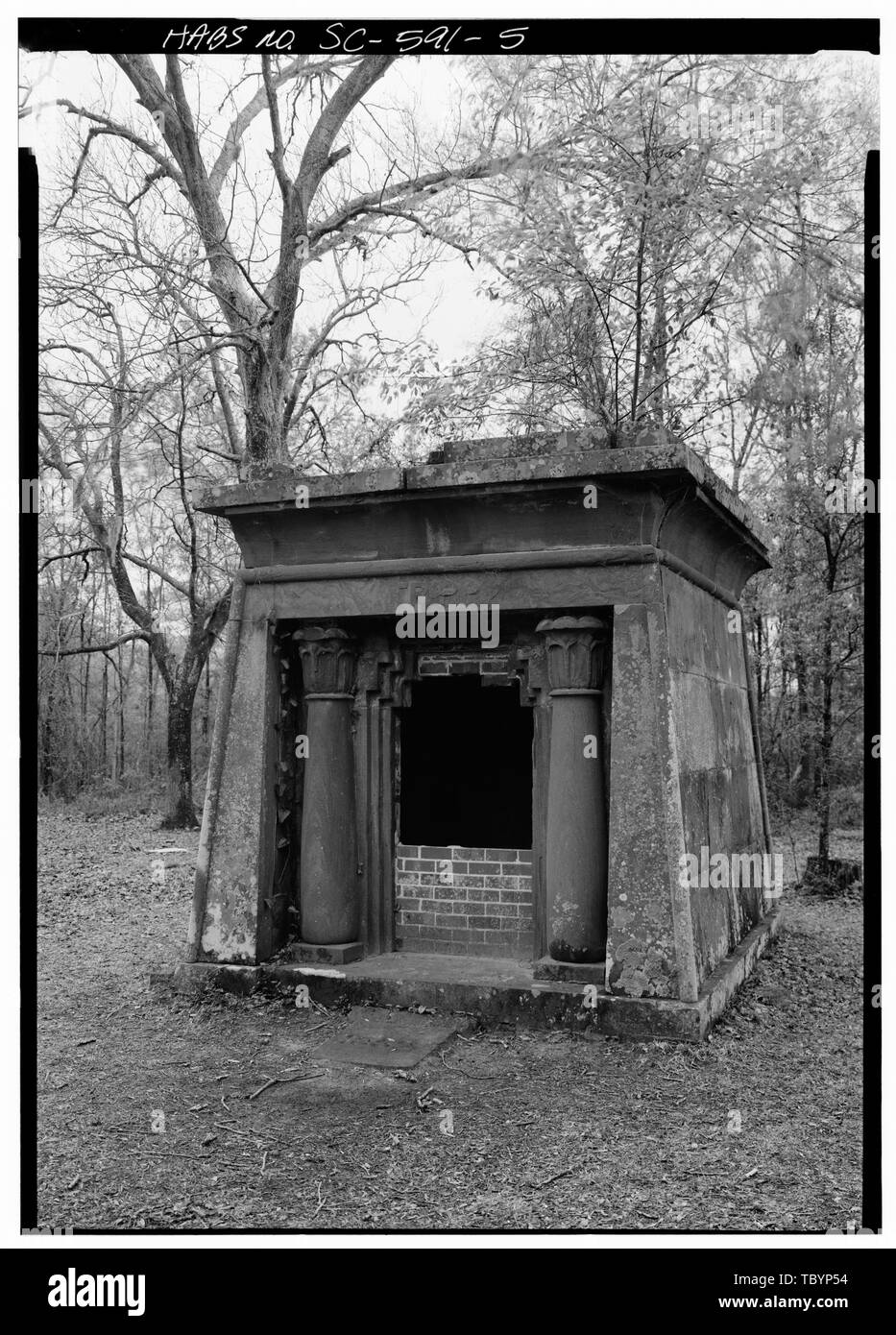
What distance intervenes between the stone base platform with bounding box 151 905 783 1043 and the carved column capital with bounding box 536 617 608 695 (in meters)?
1.76

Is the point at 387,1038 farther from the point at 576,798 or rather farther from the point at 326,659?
the point at 326,659

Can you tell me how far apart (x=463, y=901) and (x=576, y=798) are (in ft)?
4.29

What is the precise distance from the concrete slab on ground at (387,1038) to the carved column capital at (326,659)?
6.67ft

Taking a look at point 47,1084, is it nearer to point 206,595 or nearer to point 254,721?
point 254,721

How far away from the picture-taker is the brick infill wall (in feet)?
22.9

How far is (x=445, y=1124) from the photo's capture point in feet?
15.9

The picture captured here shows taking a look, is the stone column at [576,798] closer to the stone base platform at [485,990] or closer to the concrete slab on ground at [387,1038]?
the stone base platform at [485,990]

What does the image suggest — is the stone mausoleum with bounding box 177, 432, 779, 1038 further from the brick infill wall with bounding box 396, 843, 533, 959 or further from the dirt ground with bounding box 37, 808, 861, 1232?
the dirt ground with bounding box 37, 808, 861, 1232

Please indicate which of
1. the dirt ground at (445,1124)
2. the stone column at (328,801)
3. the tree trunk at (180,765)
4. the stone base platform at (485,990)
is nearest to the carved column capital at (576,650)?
the stone column at (328,801)

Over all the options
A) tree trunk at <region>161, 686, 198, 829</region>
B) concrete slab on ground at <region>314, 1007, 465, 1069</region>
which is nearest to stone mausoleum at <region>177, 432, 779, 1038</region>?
concrete slab on ground at <region>314, 1007, 465, 1069</region>

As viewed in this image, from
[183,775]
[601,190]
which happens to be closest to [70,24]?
[601,190]

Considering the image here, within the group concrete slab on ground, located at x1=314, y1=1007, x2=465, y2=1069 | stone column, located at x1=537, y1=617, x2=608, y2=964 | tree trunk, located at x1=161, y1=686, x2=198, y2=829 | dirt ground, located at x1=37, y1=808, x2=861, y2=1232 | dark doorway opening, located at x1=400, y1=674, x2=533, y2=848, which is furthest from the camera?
tree trunk, located at x1=161, y1=686, x2=198, y2=829

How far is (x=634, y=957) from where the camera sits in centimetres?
586

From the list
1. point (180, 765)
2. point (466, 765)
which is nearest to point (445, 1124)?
point (466, 765)
